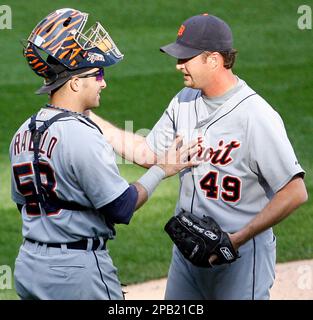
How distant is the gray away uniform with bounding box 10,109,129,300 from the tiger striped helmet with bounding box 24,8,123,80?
241mm

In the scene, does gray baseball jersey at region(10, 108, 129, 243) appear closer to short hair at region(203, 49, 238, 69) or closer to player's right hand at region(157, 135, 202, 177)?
player's right hand at region(157, 135, 202, 177)

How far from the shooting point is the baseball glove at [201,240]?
4957mm

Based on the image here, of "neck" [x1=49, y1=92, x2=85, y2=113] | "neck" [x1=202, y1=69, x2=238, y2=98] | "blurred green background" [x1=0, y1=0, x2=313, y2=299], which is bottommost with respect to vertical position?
"blurred green background" [x1=0, y1=0, x2=313, y2=299]

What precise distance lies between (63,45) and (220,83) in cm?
92

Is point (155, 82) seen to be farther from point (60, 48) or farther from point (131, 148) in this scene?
point (60, 48)

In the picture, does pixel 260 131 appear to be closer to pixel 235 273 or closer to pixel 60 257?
pixel 235 273

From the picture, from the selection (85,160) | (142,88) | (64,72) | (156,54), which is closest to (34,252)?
(85,160)

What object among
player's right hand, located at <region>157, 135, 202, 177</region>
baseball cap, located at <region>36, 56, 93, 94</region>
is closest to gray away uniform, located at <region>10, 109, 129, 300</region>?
baseball cap, located at <region>36, 56, 93, 94</region>

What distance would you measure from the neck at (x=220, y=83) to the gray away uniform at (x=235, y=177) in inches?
1.2

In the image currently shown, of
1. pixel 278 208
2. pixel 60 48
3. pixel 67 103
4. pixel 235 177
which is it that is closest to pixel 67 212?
pixel 67 103

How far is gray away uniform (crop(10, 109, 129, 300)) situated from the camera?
4.54 meters

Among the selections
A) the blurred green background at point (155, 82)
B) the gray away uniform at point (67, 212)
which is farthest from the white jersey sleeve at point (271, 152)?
the blurred green background at point (155, 82)

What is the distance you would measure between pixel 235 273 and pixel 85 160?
1149 mm
